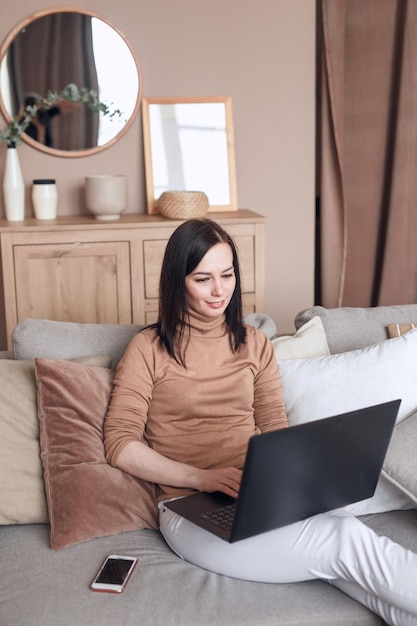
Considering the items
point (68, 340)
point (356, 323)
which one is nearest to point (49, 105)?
point (68, 340)

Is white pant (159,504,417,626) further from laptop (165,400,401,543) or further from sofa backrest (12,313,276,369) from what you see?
sofa backrest (12,313,276,369)

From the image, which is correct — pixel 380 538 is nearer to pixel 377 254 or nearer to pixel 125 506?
pixel 125 506

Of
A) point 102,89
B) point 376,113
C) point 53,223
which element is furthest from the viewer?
point 376,113

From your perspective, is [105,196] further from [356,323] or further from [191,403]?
[191,403]

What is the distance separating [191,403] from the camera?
192 centimetres

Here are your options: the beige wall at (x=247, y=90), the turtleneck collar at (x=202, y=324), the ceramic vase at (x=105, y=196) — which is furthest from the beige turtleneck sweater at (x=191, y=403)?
the beige wall at (x=247, y=90)

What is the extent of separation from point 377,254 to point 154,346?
2.69 meters

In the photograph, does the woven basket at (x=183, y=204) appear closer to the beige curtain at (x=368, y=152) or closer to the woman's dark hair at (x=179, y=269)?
the beige curtain at (x=368, y=152)

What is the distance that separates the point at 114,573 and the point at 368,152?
A: 3.08m

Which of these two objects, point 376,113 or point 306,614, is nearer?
point 306,614

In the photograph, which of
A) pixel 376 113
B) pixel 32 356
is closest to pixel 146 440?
pixel 32 356

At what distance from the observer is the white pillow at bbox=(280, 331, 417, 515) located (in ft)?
6.73

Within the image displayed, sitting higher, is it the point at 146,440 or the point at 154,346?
the point at 154,346

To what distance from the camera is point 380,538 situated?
163 centimetres
